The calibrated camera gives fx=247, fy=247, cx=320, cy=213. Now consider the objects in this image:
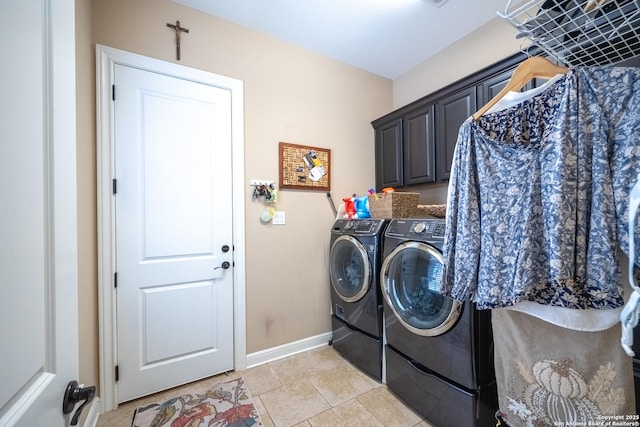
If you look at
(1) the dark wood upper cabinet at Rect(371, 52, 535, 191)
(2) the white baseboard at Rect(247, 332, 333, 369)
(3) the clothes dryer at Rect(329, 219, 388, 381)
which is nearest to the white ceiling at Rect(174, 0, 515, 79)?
(1) the dark wood upper cabinet at Rect(371, 52, 535, 191)

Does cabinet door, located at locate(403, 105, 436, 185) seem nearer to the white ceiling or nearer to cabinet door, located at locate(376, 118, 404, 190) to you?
cabinet door, located at locate(376, 118, 404, 190)

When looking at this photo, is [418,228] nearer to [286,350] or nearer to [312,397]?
[312,397]

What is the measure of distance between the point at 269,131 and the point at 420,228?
4.73 ft

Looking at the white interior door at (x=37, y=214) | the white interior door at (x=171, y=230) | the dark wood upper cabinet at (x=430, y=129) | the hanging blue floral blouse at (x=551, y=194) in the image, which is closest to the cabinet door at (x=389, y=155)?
the dark wood upper cabinet at (x=430, y=129)

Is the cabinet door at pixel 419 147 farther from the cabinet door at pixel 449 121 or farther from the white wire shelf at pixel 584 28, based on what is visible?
the white wire shelf at pixel 584 28

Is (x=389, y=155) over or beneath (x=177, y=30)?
beneath

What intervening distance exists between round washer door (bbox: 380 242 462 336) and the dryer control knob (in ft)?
0.24

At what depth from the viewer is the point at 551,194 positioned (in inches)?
32.9

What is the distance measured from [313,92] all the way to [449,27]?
48.0 inches

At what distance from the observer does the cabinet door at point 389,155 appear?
94.1 inches

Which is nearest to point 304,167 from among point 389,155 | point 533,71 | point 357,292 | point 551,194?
point 389,155

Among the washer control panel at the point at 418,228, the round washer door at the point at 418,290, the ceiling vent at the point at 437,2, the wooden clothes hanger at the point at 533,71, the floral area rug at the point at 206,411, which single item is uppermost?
the ceiling vent at the point at 437,2

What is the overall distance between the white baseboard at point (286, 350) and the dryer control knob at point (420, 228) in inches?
56.9

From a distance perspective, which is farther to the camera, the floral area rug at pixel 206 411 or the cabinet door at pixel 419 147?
the cabinet door at pixel 419 147
